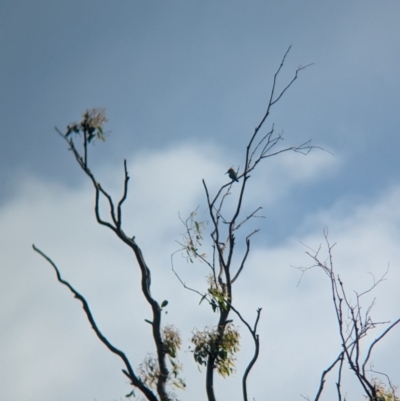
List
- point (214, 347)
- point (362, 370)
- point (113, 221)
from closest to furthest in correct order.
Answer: point (362, 370)
point (113, 221)
point (214, 347)

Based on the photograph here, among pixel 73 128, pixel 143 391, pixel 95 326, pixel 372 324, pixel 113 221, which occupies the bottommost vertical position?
pixel 143 391

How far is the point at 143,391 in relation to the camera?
210 inches

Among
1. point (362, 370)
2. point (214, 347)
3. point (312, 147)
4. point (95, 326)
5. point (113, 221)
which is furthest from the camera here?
point (312, 147)

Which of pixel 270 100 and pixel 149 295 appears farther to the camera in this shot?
pixel 270 100

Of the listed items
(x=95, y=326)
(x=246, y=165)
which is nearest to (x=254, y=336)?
(x=95, y=326)

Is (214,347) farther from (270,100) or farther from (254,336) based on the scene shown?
(270,100)

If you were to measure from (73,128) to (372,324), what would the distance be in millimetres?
3266

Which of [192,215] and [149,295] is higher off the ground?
[192,215]

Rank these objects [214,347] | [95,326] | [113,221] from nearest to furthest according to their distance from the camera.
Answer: [95,326], [113,221], [214,347]

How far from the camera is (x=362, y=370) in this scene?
187 inches

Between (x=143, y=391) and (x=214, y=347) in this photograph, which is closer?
(x=143, y=391)

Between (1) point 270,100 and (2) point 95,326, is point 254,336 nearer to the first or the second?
(2) point 95,326

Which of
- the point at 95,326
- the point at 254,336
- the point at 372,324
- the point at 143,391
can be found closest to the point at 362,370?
the point at 372,324

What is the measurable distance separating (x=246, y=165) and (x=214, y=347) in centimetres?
208
